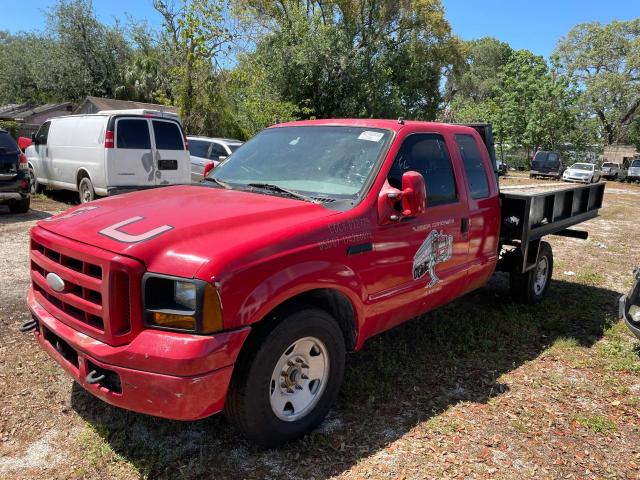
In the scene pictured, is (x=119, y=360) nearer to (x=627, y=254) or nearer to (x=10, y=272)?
(x=10, y=272)

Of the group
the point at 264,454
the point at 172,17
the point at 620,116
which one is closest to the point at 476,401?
the point at 264,454

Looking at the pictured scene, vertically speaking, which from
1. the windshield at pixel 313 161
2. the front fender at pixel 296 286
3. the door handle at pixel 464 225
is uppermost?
the windshield at pixel 313 161

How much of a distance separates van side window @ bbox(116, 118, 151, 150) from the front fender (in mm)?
7864

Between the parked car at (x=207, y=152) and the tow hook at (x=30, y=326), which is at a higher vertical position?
the parked car at (x=207, y=152)

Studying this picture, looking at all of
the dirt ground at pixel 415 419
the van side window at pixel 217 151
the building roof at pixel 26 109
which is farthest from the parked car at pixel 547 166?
the building roof at pixel 26 109

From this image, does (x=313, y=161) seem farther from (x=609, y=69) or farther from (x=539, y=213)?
(x=609, y=69)

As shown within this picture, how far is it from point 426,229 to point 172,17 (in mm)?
24902

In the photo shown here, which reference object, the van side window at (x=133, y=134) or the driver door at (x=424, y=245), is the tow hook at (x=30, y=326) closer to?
the driver door at (x=424, y=245)

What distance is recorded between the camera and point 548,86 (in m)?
39.2

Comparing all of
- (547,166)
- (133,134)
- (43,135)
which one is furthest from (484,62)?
(133,134)

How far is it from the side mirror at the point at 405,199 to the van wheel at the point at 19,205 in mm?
9011

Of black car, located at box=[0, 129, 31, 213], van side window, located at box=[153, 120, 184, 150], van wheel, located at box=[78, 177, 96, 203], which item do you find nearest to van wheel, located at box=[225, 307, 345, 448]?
van side window, located at box=[153, 120, 184, 150]

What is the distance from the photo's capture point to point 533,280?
577 centimetres

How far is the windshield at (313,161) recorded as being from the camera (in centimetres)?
349
